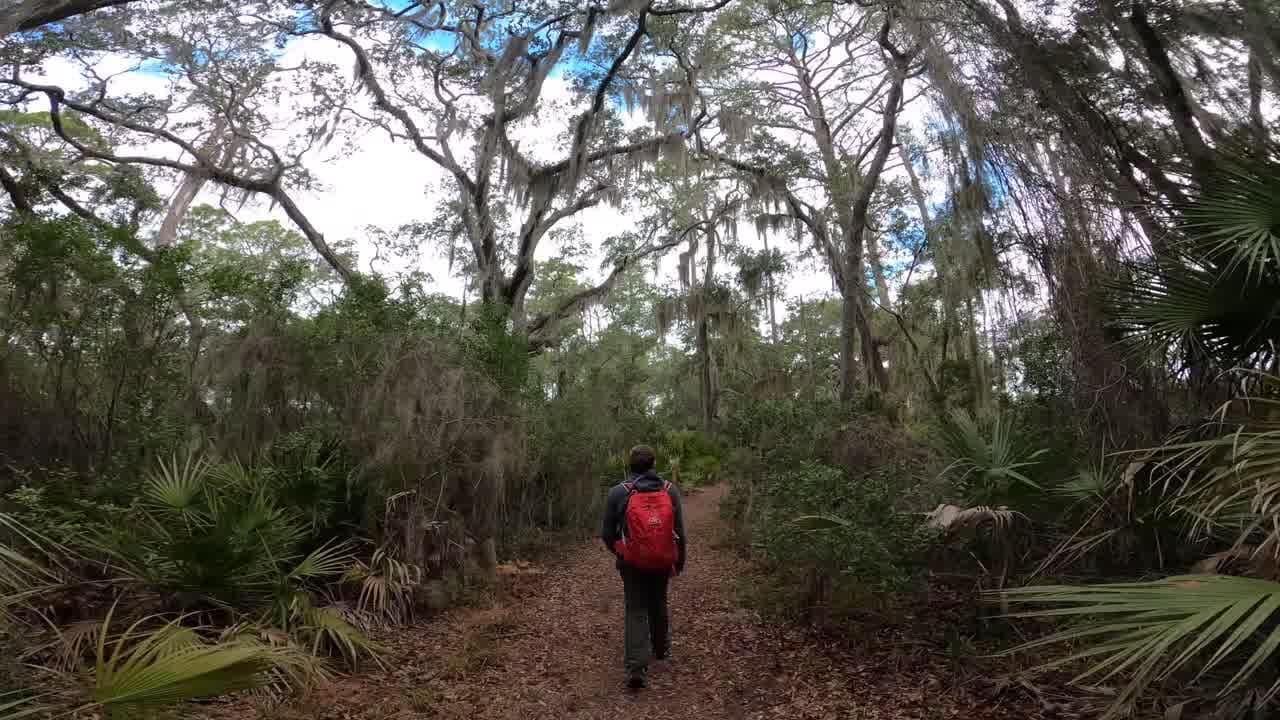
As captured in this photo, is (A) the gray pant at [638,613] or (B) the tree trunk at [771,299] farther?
(B) the tree trunk at [771,299]

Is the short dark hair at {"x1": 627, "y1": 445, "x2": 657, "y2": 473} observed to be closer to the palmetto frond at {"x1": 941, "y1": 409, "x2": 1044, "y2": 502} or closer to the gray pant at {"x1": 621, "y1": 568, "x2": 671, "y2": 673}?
the gray pant at {"x1": 621, "y1": 568, "x2": 671, "y2": 673}

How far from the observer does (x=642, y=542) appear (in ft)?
14.5

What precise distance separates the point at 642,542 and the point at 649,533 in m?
0.08

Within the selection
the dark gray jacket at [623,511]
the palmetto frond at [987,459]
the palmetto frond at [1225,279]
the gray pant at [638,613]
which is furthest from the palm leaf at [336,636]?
the palmetto frond at [1225,279]

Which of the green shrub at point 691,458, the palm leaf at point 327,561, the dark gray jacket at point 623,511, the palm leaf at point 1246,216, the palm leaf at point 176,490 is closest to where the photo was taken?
the palm leaf at point 1246,216

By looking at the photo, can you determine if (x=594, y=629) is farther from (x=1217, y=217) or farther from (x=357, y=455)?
(x=1217, y=217)

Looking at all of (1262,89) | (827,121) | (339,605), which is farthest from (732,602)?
(827,121)

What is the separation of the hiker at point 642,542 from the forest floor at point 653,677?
1.17ft

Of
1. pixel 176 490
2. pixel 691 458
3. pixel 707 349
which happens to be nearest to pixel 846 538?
pixel 176 490

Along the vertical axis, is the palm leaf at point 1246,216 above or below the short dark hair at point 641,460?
above

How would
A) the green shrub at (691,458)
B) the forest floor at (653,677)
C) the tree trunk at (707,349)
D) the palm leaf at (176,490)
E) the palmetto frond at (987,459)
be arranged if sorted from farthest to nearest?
the tree trunk at (707,349) < the green shrub at (691,458) < the palm leaf at (176,490) < the palmetto frond at (987,459) < the forest floor at (653,677)

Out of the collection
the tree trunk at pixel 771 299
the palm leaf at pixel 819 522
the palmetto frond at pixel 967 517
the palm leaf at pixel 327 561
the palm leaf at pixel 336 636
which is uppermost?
the tree trunk at pixel 771 299

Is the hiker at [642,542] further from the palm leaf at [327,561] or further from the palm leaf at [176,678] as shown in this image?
the palm leaf at [327,561]

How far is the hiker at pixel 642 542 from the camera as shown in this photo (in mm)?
4441
